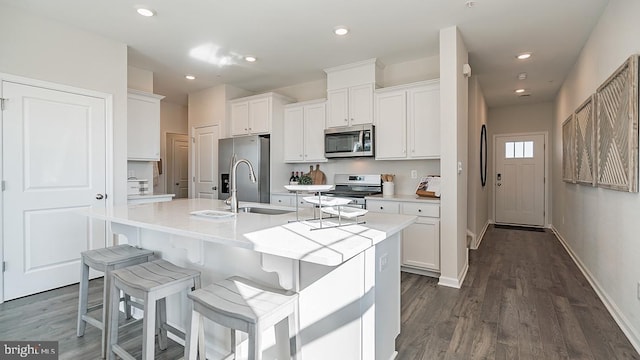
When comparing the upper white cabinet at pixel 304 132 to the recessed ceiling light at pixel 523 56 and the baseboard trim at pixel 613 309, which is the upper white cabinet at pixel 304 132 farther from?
the baseboard trim at pixel 613 309

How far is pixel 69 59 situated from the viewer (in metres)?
3.07

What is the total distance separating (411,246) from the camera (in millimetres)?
3482

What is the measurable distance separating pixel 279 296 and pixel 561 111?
5777 millimetres

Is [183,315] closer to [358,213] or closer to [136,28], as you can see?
[358,213]

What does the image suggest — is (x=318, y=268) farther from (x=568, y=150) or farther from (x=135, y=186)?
(x=568, y=150)

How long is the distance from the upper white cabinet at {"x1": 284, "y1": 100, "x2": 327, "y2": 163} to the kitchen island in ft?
8.83

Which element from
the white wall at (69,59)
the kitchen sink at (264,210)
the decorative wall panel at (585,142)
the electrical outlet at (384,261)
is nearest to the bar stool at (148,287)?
the kitchen sink at (264,210)

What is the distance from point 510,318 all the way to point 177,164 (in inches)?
261

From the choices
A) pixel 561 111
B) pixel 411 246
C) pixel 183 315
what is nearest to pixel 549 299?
pixel 411 246

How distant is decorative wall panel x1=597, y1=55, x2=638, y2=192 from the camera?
2049 millimetres

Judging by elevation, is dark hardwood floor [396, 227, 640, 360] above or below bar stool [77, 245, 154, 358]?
below

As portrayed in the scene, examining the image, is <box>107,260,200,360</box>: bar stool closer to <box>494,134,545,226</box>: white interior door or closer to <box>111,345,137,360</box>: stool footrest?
<box>111,345,137,360</box>: stool footrest

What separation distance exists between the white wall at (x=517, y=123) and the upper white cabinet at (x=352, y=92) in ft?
13.5

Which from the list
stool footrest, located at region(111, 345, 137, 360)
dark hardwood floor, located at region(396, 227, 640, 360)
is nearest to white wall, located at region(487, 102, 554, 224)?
dark hardwood floor, located at region(396, 227, 640, 360)
